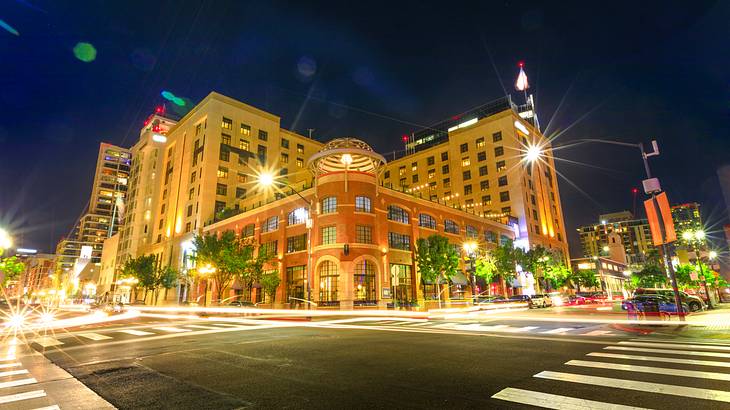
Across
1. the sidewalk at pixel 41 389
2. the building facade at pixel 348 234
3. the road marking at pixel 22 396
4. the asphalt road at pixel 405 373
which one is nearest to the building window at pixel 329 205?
the building facade at pixel 348 234

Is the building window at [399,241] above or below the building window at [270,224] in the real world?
below

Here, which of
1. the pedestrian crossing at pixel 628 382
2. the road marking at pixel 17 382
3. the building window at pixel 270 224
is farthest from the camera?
the building window at pixel 270 224

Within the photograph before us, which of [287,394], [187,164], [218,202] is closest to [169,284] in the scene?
[218,202]

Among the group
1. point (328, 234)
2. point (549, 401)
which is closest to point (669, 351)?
point (549, 401)

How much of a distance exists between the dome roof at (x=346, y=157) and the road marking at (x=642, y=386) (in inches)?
1466

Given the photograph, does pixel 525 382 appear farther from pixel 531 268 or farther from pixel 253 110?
pixel 253 110

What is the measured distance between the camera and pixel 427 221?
5219 centimetres

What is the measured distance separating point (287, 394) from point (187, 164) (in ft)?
248

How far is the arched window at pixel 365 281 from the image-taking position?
39.8 meters

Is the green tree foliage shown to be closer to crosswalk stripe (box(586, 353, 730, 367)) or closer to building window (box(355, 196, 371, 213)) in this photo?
building window (box(355, 196, 371, 213))

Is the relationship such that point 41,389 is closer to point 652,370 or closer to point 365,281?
point 652,370

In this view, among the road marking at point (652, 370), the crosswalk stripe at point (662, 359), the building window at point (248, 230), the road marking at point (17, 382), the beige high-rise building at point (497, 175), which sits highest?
the beige high-rise building at point (497, 175)

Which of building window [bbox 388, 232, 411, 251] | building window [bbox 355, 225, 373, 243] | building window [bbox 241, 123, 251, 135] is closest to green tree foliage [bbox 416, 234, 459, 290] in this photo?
building window [bbox 388, 232, 411, 251]

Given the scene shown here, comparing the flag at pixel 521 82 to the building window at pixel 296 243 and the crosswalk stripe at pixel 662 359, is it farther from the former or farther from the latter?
the crosswalk stripe at pixel 662 359
